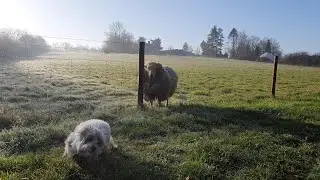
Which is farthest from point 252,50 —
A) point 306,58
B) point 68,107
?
point 68,107

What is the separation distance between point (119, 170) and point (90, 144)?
2.55 ft

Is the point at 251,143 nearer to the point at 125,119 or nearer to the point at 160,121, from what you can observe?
the point at 160,121

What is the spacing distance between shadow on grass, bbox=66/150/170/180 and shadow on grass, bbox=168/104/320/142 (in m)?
3.41

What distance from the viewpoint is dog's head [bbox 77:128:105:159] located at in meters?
7.50

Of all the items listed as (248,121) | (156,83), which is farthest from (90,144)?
(156,83)

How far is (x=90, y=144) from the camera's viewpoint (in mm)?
7613

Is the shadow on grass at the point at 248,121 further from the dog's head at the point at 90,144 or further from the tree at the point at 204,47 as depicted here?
the tree at the point at 204,47

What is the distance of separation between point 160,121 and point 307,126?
4.02 metres

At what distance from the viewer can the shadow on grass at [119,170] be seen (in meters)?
7.01

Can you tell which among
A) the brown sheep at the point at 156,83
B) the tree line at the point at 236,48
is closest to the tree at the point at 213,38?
the tree line at the point at 236,48

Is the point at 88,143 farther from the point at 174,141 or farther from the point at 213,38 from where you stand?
the point at 213,38

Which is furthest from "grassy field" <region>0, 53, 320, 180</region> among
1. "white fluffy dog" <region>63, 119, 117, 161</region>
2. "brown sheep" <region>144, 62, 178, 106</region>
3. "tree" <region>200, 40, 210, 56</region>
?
"tree" <region>200, 40, 210, 56</region>

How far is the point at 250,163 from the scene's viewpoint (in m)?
8.00

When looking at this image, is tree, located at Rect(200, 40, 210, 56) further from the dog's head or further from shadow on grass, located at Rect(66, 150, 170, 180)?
shadow on grass, located at Rect(66, 150, 170, 180)
